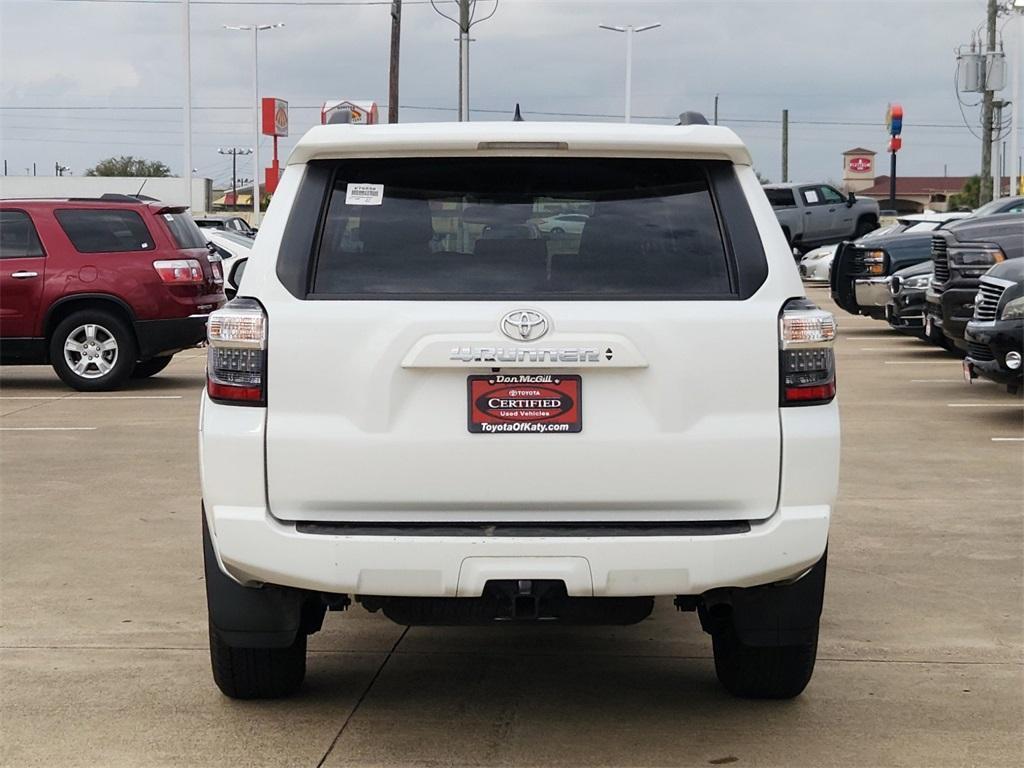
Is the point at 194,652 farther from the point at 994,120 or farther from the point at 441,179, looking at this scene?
the point at 994,120

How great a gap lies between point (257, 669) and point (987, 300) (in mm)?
9209

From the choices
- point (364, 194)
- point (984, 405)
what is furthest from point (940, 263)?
point (364, 194)

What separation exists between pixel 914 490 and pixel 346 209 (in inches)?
227

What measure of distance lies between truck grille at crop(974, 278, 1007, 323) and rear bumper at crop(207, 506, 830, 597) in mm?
8883

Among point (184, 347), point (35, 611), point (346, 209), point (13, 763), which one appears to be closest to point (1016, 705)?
point (346, 209)

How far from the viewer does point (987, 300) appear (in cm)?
1279

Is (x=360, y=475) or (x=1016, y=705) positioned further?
(x=1016, y=705)

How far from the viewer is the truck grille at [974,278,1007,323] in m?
12.6

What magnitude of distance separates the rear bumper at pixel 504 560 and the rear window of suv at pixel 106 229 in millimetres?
11129

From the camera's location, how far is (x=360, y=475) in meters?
4.28

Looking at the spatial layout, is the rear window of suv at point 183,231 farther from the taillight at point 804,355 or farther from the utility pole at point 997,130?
the utility pole at point 997,130

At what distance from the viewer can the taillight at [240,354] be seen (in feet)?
14.3

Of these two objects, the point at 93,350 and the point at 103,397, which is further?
the point at 93,350

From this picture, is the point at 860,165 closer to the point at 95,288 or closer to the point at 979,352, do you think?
the point at 95,288
